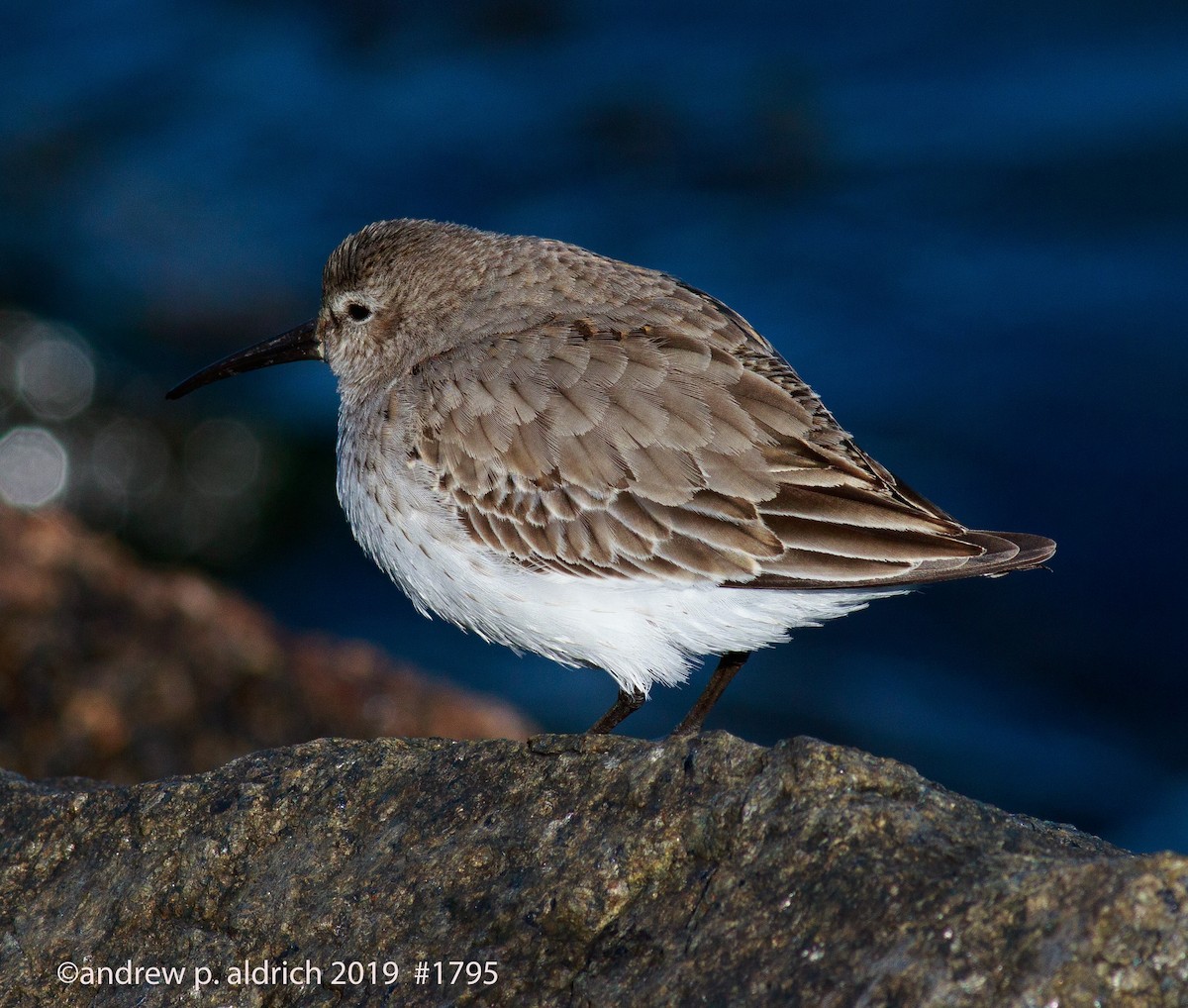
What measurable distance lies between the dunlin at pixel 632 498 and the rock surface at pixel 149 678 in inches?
64.5

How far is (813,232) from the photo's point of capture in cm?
1390

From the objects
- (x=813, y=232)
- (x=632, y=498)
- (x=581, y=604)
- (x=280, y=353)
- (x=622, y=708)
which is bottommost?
(x=622, y=708)

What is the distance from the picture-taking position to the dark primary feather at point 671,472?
532 centimetres

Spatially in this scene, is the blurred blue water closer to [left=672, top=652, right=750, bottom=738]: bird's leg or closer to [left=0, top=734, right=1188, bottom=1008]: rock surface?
[left=672, top=652, right=750, bottom=738]: bird's leg

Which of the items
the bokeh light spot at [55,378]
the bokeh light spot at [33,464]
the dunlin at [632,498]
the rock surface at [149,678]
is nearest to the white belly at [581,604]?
the dunlin at [632,498]

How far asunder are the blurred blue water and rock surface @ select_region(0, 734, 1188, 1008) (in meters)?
5.56

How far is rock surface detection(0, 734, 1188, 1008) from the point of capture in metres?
3.09

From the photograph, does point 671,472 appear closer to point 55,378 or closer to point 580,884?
point 580,884

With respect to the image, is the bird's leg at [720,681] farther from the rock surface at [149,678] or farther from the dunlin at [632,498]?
the rock surface at [149,678]

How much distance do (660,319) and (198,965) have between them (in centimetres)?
332

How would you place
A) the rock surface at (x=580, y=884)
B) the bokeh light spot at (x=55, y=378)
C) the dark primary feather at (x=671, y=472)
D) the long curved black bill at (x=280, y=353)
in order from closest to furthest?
the rock surface at (x=580, y=884) < the dark primary feather at (x=671, y=472) < the long curved black bill at (x=280, y=353) < the bokeh light spot at (x=55, y=378)

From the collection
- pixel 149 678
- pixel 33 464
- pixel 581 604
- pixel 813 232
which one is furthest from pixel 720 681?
pixel 813 232

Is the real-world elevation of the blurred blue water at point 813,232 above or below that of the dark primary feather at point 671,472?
above

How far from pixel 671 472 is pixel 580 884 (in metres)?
2.16
